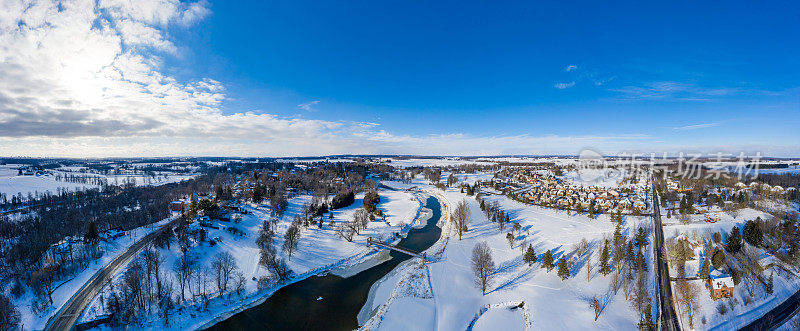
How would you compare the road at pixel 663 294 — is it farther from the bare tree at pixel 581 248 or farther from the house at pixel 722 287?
the bare tree at pixel 581 248

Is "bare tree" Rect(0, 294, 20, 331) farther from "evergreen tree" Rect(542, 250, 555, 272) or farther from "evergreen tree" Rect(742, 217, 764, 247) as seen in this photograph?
"evergreen tree" Rect(742, 217, 764, 247)

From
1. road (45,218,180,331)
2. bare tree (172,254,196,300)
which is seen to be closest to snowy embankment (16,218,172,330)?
road (45,218,180,331)

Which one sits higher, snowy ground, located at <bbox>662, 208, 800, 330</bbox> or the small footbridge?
snowy ground, located at <bbox>662, 208, 800, 330</bbox>

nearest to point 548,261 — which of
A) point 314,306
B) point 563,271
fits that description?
point 563,271

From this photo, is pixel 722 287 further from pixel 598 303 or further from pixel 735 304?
pixel 598 303

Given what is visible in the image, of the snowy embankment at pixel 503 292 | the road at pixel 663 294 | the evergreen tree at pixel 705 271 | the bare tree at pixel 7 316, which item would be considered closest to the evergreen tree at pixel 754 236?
the road at pixel 663 294

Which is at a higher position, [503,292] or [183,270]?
[183,270]
